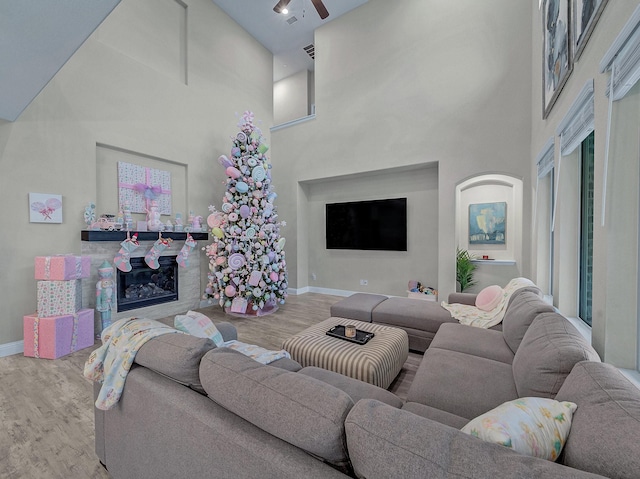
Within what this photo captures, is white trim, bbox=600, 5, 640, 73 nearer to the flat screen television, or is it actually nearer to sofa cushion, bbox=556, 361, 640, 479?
sofa cushion, bbox=556, 361, 640, 479

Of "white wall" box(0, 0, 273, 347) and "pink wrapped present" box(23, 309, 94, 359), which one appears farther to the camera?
"white wall" box(0, 0, 273, 347)

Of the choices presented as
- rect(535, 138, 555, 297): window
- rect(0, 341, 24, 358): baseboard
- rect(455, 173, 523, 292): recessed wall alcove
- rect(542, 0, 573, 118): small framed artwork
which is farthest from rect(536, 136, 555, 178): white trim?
rect(0, 341, 24, 358): baseboard

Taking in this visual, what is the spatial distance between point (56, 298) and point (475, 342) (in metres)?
4.03

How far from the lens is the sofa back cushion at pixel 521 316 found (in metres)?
1.86

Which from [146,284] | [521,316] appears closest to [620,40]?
[521,316]

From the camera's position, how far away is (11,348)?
114 inches

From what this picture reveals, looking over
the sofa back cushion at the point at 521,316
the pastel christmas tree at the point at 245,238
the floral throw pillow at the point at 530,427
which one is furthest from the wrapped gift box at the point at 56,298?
the sofa back cushion at the point at 521,316

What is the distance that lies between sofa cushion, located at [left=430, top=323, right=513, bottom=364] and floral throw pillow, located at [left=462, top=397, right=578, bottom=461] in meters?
1.16

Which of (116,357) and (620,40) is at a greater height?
(620,40)

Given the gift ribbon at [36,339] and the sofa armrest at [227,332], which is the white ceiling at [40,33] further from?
the gift ribbon at [36,339]

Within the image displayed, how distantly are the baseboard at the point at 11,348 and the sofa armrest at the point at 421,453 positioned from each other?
3.98 meters

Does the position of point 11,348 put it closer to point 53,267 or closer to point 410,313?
point 53,267

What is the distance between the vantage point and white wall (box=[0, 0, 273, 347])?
2953mm

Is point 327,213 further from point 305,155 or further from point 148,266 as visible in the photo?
point 148,266
